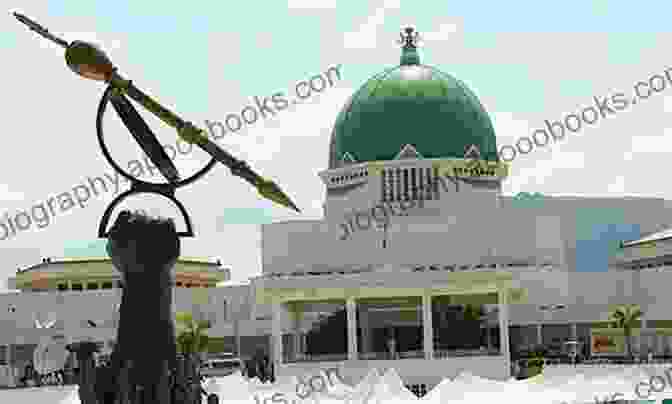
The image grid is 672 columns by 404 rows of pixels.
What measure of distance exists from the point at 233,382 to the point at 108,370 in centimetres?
1965

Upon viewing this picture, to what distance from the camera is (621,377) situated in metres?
30.6

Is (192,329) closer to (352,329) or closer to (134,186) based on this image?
(352,329)

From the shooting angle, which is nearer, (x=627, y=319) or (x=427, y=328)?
(x=427, y=328)

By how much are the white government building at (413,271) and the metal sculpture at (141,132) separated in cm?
2684

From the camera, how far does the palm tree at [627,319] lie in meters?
51.6

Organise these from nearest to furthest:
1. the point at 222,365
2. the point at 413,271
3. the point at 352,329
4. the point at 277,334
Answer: the point at 352,329 < the point at 277,334 < the point at 413,271 < the point at 222,365

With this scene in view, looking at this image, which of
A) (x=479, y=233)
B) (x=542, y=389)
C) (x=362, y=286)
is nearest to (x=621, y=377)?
(x=542, y=389)

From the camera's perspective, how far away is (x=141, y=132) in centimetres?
1620

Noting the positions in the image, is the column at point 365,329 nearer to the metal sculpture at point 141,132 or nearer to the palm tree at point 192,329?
the palm tree at point 192,329

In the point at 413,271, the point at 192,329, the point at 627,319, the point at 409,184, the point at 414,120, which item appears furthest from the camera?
the point at 414,120

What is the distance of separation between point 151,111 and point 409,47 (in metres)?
45.4

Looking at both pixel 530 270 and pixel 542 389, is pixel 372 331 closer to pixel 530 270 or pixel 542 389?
pixel 530 270

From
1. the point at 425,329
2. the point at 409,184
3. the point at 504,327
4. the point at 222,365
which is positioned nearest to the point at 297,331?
the point at 222,365

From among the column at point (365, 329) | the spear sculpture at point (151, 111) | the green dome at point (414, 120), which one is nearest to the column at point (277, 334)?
the column at point (365, 329)
